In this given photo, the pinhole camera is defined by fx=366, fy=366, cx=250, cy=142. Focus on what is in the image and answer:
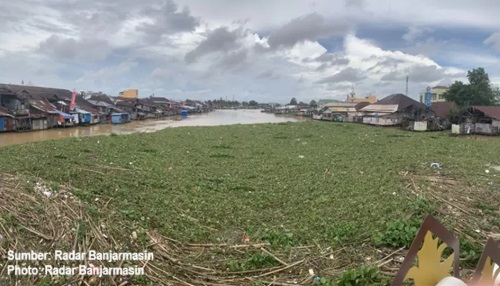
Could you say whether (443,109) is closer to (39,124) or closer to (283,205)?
(283,205)

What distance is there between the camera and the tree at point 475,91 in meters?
41.7

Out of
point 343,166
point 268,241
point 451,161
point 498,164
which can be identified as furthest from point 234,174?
point 498,164

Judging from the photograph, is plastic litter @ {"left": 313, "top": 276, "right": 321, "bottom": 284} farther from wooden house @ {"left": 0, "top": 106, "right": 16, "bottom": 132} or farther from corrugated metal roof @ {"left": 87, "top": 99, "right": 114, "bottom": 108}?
corrugated metal roof @ {"left": 87, "top": 99, "right": 114, "bottom": 108}

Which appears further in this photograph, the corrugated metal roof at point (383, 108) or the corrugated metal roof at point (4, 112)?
the corrugated metal roof at point (383, 108)

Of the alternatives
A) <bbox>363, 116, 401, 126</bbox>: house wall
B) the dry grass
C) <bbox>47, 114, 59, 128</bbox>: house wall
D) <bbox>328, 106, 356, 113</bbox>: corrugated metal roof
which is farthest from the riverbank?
<bbox>328, 106, 356, 113</bbox>: corrugated metal roof

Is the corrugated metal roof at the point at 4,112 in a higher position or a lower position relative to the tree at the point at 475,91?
lower

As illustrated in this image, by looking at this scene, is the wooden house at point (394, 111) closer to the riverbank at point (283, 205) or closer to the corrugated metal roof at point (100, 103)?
the riverbank at point (283, 205)

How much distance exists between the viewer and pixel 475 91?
137 feet

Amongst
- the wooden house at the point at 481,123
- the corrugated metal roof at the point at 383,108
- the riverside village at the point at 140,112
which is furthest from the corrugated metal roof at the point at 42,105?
the wooden house at the point at 481,123

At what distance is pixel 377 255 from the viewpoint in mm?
4566

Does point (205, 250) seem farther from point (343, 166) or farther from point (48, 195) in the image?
point (343, 166)

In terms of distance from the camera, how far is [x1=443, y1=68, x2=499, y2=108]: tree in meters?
41.7

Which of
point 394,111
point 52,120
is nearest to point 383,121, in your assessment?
point 394,111

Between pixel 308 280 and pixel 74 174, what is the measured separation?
205 inches
